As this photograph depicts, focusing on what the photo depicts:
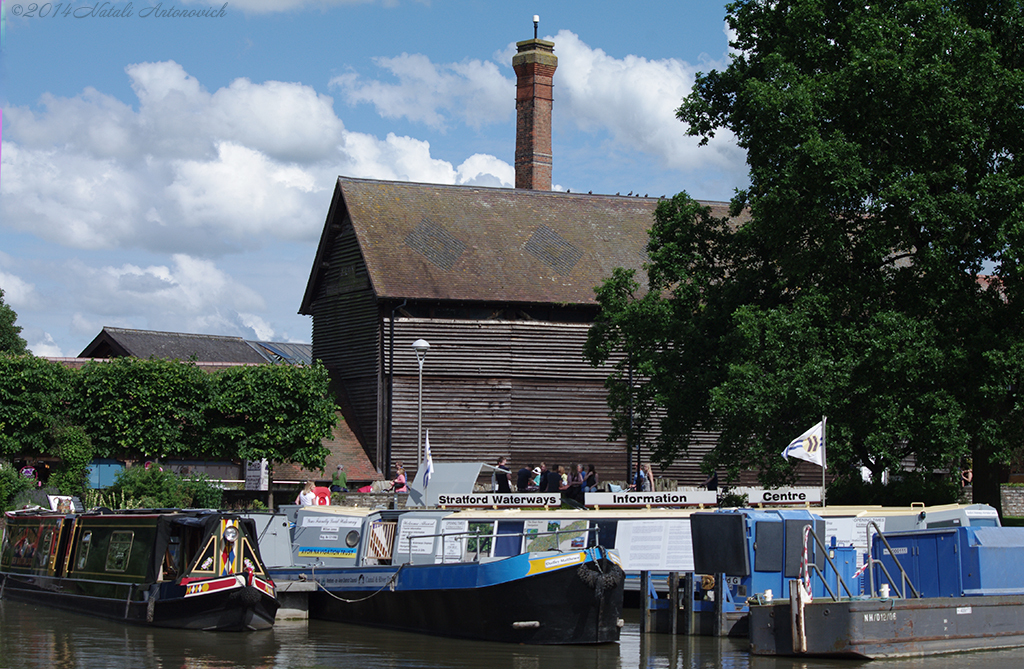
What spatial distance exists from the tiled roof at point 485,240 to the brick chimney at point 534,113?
5344mm

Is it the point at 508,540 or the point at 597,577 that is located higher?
the point at 508,540

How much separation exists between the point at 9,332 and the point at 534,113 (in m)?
28.4

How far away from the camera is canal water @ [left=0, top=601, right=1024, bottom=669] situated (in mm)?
17297

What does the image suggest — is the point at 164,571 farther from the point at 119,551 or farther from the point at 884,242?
the point at 884,242

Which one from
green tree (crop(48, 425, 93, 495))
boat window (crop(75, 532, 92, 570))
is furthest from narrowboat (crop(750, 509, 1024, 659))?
green tree (crop(48, 425, 93, 495))

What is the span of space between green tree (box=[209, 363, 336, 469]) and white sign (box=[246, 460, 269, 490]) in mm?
321

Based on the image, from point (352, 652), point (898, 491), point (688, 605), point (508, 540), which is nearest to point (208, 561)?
point (352, 652)

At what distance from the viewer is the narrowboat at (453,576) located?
1919cm

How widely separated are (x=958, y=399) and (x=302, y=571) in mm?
13783

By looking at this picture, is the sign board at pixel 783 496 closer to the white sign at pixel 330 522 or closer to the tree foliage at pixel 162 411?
the white sign at pixel 330 522

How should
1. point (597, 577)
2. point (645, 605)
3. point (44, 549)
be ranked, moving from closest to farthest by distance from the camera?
point (597, 577) < point (645, 605) < point (44, 549)

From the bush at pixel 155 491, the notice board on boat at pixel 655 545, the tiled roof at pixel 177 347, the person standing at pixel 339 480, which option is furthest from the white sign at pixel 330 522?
the tiled roof at pixel 177 347

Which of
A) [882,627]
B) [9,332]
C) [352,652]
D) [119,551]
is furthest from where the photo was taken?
[9,332]

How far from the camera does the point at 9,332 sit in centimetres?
6212
